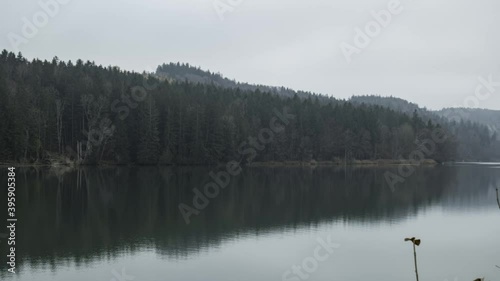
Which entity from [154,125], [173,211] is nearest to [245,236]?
[173,211]

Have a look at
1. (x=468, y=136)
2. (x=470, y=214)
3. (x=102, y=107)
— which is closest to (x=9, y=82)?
(x=102, y=107)

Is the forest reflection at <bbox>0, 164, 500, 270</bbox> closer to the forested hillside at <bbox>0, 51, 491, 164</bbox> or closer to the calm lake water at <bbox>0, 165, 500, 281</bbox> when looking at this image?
the calm lake water at <bbox>0, 165, 500, 281</bbox>

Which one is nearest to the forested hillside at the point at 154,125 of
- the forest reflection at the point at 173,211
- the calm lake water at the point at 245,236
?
the forest reflection at the point at 173,211

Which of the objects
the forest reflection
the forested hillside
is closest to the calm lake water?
the forest reflection

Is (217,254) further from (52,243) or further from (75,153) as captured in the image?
(75,153)

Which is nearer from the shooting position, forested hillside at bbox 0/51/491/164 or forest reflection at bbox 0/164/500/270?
forest reflection at bbox 0/164/500/270

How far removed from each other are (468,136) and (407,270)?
18967 cm

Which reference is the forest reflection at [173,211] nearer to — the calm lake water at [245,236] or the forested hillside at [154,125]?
the calm lake water at [245,236]

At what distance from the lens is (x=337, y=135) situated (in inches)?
4306

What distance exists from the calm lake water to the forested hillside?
3652 centimetres

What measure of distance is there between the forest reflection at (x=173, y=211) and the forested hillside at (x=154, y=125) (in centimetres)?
3293

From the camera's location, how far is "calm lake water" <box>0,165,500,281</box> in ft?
56.7

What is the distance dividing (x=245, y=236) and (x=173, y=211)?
8.53 meters

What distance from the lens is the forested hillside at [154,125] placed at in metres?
75.8
